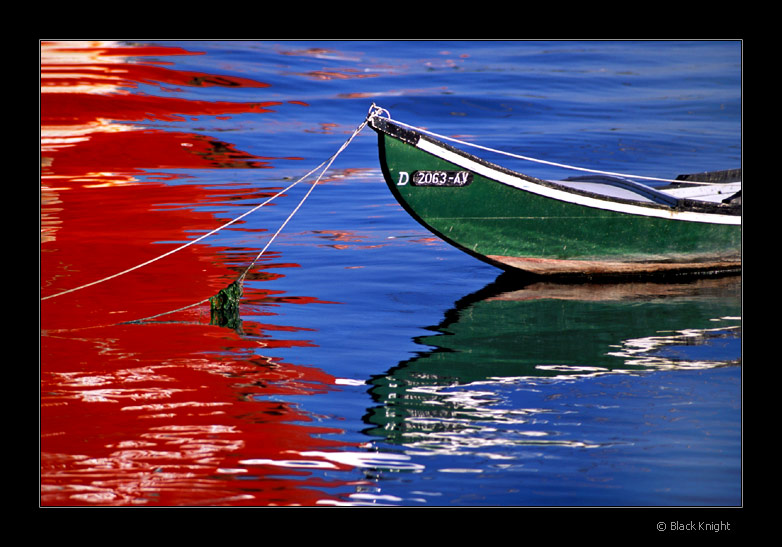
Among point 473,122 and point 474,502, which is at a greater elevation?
point 473,122

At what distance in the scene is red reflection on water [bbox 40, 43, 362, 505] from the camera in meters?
4.80

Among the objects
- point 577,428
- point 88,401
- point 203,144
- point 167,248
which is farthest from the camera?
point 203,144

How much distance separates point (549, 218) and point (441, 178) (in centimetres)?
117

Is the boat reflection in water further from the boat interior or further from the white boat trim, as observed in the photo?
the boat interior

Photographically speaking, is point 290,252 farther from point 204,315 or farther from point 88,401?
point 88,401

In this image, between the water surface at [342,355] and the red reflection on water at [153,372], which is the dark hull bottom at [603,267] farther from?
the red reflection on water at [153,372]

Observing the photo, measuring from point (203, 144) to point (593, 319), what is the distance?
10.4 metres

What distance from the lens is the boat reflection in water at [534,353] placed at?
5.50 m

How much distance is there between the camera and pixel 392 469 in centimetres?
490

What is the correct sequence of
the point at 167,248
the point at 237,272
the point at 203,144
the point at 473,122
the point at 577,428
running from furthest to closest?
the point at 473,122 → the point at 203,144 → the point at 167,248 → the point at 237,272 → the point at 577,428

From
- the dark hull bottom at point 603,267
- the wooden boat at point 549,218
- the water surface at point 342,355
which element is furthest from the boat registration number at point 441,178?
the water surface at point 342,355

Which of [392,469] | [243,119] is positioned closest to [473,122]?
[243,119]

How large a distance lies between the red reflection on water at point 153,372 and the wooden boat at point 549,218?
5.06 ft

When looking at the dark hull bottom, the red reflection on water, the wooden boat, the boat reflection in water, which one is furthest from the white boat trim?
the red reflection on water
